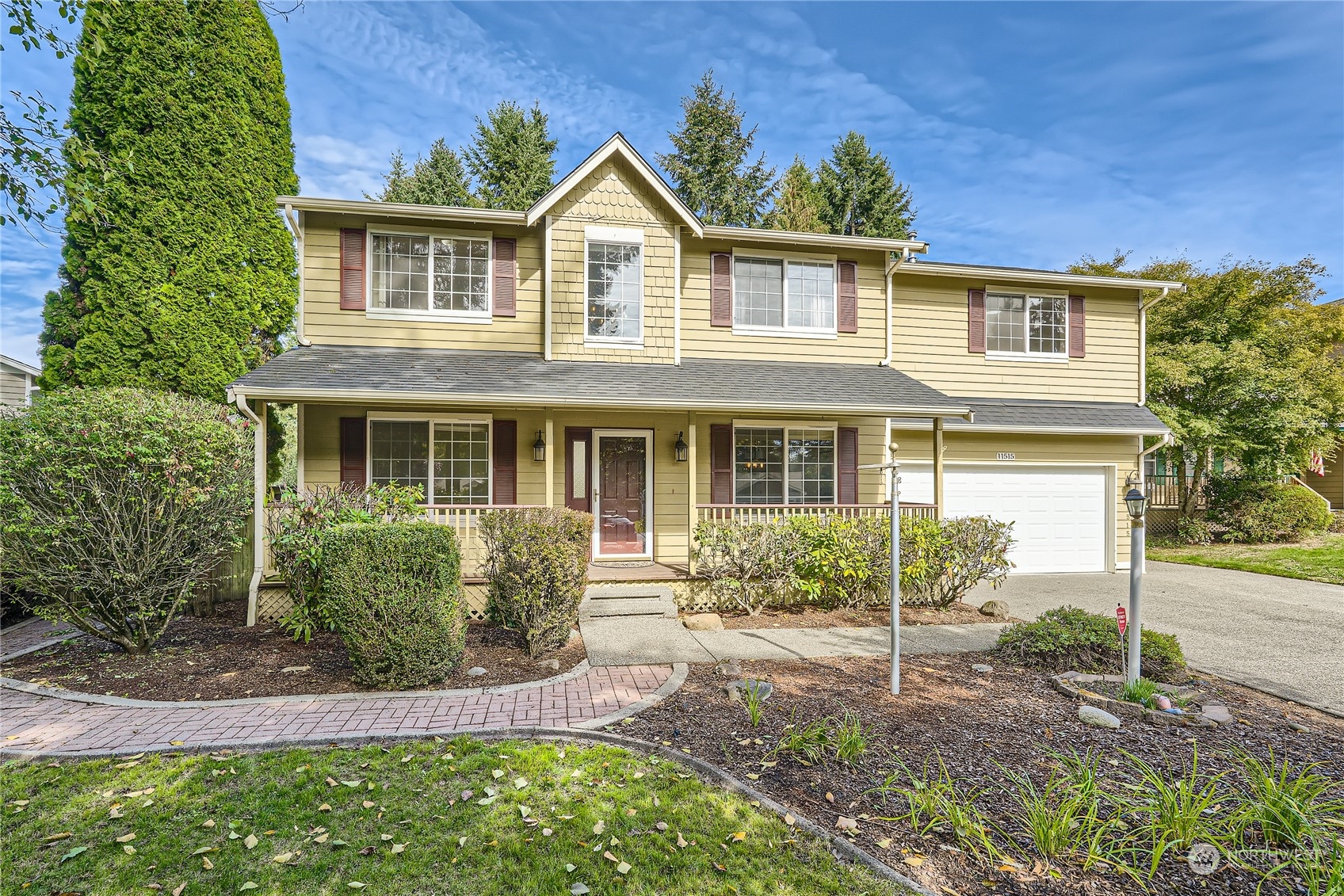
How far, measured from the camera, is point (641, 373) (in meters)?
9.35

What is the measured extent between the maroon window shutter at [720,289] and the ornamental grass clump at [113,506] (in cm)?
731

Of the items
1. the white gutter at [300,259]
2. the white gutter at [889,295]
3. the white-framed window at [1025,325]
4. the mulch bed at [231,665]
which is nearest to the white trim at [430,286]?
the white gutter at [300,259]

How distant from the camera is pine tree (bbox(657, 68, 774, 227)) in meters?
24.0

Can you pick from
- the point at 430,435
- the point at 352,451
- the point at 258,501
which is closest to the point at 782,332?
the point at 430,435

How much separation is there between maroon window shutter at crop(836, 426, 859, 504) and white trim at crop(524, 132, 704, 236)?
428cm

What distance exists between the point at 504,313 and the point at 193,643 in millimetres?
6010

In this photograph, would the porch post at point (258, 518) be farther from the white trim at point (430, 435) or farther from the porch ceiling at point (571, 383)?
the white trim at point (430, 435)

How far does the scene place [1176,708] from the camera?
4.54m

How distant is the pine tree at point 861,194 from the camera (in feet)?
80.9

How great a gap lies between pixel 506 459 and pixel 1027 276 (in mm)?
10498

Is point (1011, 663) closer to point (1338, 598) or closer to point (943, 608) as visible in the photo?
Result: point (943, 608)

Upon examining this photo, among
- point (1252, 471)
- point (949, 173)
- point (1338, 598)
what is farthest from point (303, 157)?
point (1252, 471)

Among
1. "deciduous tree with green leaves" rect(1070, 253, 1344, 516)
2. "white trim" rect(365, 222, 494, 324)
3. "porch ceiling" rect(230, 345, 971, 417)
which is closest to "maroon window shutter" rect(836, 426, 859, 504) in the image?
"porch ceiling" rect(230, 345, 971, 417)

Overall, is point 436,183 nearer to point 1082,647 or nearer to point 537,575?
point 537,575
